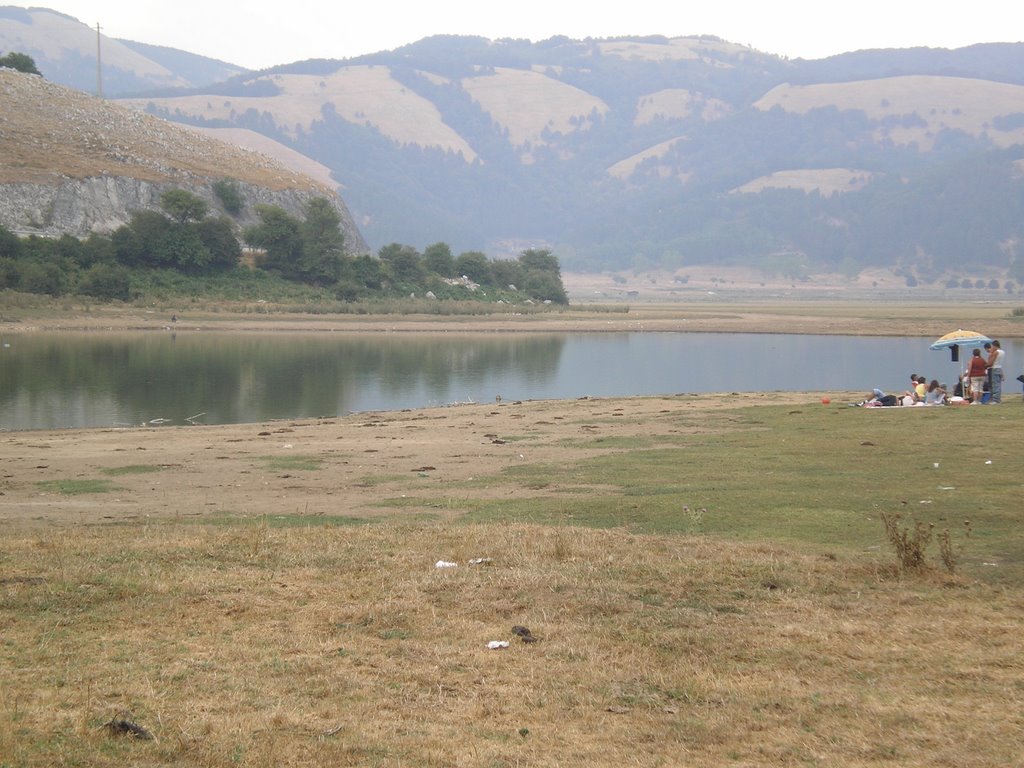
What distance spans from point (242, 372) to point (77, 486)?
2830cm

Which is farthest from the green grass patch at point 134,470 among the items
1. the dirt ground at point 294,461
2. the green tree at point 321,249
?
the green tree at point 321,249

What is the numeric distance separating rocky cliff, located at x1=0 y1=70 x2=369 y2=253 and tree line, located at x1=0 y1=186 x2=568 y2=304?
354 cm

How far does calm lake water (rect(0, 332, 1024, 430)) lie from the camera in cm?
3528

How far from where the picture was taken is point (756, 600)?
958 cm

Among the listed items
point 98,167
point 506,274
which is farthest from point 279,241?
point 506,274

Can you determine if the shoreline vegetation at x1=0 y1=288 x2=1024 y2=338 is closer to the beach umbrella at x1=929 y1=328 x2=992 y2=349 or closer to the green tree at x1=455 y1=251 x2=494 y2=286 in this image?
the green tree at x1=455 y1=251 x2=494 y2=286

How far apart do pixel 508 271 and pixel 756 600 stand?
9776cm

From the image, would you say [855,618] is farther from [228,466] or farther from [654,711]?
[228,466]

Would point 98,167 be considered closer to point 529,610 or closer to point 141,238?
point 141,238

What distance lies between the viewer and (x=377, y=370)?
48.9m

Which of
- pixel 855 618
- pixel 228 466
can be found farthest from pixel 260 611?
pixel 228 466

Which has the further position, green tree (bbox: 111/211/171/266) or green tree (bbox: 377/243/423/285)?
green tree (bbox: 377/243/423/285)

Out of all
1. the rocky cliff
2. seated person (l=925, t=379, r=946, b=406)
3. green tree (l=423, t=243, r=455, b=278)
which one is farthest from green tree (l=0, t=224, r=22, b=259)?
seated person (l=925, t=379, r=946, b=406)

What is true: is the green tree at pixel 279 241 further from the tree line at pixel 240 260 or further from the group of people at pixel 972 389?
Result: the group of people at pixel 972 389
